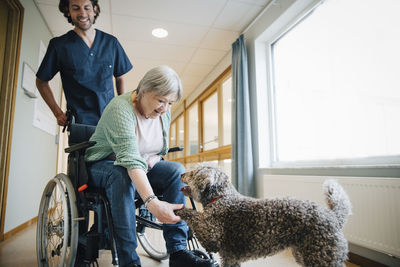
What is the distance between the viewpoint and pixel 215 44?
12.4ft

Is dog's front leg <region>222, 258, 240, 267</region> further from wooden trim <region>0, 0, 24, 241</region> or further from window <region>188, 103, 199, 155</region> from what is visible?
window <region>188, 103, 199, 155</region>

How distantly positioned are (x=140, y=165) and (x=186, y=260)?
1.52ft

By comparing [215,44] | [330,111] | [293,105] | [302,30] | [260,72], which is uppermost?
[215,44]

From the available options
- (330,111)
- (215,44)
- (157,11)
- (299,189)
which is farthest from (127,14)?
(299,189)

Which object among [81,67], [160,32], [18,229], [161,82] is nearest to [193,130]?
[160,32]

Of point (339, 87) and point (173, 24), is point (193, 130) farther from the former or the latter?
point (339, 87)

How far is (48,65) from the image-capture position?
5.25 ft

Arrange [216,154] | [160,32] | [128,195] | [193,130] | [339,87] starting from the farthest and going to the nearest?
1. [193,130]
2. [216,154]
3. [160,32]
4. [339,87]
5. [128,195]

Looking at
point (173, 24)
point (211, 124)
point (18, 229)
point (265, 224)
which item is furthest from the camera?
point (211, 124)

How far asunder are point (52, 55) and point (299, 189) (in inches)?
84.2

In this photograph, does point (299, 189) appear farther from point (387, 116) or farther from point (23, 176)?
point (23, 176)

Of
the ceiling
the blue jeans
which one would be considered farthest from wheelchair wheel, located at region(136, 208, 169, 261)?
the ceiling

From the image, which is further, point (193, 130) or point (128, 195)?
point (193, 130)

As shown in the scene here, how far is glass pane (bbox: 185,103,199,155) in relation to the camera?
242 inches
